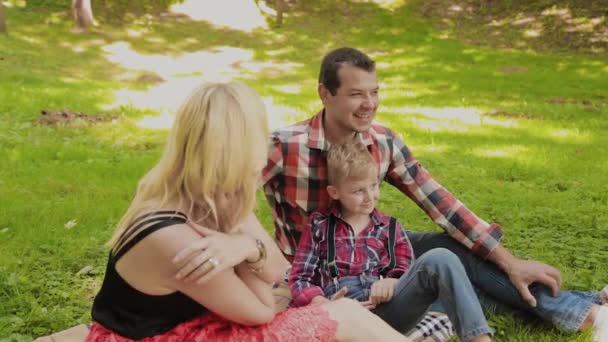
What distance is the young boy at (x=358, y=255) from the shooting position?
3.35 metres

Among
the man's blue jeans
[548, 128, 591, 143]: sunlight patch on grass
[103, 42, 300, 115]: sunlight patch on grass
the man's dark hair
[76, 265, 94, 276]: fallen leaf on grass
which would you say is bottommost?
[103, 42, 300, 115]: sunlight patch on grass

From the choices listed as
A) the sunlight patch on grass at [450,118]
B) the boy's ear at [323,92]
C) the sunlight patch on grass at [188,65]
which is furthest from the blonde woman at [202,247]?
the sunlight patch on grass at [188,65]

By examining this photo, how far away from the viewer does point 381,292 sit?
3.33 metres

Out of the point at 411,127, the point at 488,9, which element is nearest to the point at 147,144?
the point at 411,127

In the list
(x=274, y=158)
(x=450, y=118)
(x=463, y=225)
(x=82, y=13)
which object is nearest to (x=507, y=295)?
(x=463, y=225)

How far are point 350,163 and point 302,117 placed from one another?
278 inches

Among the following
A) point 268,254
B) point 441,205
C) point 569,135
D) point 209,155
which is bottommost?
point 569,135

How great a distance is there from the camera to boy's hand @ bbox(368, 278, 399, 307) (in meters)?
3.33

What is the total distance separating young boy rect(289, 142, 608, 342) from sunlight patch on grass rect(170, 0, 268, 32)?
62.9 feet

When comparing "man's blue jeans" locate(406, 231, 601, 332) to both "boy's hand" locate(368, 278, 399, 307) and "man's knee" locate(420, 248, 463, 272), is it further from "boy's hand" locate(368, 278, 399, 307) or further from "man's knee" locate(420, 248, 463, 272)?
"man's knee" locate(420, 248, 463, 272)

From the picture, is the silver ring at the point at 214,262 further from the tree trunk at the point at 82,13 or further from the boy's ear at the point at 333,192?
the tree trunk at the point at 82,13

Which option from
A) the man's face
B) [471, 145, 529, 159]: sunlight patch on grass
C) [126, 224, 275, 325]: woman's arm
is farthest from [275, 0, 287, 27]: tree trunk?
[126, 224, 275, 325]: woman's arm

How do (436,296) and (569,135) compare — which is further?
(569,135)

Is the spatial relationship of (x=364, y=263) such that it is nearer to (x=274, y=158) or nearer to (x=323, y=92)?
(x=274, y=158)
